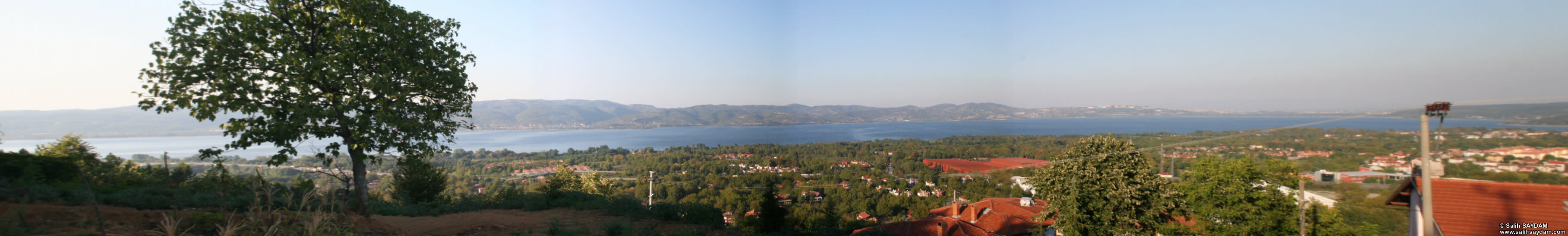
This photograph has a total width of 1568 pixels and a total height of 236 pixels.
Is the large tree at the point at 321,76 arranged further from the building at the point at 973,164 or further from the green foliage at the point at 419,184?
the building at the point at 973,164

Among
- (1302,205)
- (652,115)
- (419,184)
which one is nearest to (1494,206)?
(1302,205)

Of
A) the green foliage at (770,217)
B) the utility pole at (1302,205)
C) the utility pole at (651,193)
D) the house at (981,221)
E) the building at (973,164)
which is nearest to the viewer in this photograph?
the green foliage at (770,217)

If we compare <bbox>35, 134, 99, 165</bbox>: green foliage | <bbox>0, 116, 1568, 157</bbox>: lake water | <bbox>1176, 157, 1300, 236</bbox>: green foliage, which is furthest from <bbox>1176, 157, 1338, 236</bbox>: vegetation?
<bbox>35, 134, 99, 165</bbox>: green foliage

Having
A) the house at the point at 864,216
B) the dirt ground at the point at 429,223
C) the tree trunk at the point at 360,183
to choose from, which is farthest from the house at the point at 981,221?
the tree trunk at the point at 360,183

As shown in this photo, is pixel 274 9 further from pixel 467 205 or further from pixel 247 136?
pixel 467 205

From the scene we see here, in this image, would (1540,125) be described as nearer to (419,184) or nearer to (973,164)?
(419,184)

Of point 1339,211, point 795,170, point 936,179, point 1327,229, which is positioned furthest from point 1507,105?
point 795,170

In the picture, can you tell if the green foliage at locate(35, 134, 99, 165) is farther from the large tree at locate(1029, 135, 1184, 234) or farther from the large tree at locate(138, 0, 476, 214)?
the large tree at locate(1029, 135, 1184, 234)
